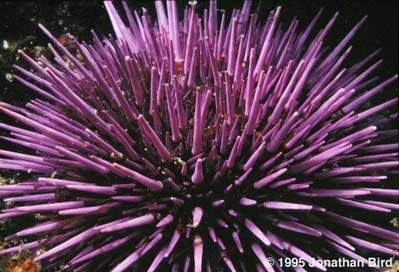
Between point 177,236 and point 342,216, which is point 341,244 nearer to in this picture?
point 342,216

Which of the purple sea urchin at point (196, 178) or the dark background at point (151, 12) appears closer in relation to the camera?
the purple sea urchin at point (196, 178)

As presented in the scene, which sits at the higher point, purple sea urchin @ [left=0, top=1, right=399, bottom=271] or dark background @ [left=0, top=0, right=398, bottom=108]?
dark background @ [left=0, top=0, right=398, bottom=108]

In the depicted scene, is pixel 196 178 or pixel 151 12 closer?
pixel 196 178

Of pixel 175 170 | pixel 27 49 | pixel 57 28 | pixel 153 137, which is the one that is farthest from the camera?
pixel 57 28

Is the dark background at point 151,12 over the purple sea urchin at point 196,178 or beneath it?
over

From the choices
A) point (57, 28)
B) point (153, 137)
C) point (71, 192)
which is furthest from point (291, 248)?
point (57, 28)

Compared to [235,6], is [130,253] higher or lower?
lower

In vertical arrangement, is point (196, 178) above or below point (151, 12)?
below

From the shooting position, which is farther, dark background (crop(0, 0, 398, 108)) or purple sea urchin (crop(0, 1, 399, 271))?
dark background (crop(0, 0, 398, 108))
